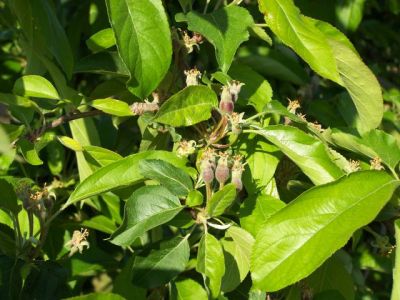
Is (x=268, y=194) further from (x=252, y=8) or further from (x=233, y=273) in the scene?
(x=252, y=8)

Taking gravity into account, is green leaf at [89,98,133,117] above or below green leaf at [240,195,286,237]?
above

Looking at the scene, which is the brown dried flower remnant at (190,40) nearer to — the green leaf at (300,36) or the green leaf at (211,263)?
the green leaf at (300,36)

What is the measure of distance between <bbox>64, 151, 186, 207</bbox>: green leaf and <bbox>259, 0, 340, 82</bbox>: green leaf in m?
0.25

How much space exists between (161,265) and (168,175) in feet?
0.47

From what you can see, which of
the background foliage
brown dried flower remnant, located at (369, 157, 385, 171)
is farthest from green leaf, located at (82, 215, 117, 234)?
brown dried flower remnant, located at (369, 157, 385, 171)

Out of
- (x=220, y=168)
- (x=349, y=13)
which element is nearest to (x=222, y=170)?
(x=220, y=168)

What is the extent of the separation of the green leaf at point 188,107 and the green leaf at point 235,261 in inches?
7.2

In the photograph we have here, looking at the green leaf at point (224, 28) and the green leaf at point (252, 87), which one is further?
the green leaf at point (252, 87)

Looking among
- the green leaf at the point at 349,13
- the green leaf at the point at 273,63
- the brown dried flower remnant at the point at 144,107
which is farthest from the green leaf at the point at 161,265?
the green leaf at the point at 349,13

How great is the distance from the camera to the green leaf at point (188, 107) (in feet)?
3.28

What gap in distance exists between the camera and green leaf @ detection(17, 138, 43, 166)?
109cm

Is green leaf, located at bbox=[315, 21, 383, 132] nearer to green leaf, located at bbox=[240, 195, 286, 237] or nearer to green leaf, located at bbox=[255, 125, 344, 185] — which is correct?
green leaf, located at bbox=[255, 125, 344, 185]

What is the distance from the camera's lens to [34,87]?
1.14m

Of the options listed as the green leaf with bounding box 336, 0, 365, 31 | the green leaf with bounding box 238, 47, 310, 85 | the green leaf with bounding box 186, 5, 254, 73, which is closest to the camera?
the green leaf with bounding box 186, 5, 254, 73
